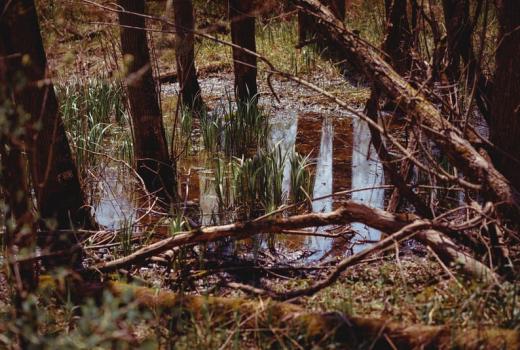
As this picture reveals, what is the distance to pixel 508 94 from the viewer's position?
3.93m

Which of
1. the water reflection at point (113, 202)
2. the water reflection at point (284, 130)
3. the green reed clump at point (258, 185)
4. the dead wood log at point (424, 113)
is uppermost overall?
the dead wood log at point (424, 113)

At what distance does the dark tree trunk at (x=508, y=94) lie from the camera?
385 cm

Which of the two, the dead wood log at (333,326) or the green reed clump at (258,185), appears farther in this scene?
the green reed clump at (258,185)

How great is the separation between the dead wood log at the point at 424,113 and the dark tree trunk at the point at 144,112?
145 centimetres

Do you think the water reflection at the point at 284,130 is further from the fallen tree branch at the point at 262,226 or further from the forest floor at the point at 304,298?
the fallen tree branch at the point at 262,226

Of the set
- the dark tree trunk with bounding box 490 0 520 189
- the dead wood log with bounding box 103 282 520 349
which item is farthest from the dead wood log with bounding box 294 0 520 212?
the dead wood log with bounding box 103 282 520 349

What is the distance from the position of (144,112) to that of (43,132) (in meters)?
1.25

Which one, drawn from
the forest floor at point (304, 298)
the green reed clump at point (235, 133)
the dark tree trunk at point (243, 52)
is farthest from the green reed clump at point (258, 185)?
the dark tree trunk at point (243, 52)

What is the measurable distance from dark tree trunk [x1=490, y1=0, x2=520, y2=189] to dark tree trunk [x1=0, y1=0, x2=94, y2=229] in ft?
7.98

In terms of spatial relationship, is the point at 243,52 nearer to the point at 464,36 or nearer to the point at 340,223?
the point at 464,36

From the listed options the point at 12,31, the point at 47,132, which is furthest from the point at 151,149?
the point at 12,31

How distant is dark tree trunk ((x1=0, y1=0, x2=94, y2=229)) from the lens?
394 centimetres

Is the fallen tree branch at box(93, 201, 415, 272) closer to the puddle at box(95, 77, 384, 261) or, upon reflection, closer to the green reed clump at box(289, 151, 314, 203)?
the puddle at box(95, 77, 384, 261)

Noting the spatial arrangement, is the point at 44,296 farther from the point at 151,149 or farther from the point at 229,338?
the point at 151,149
